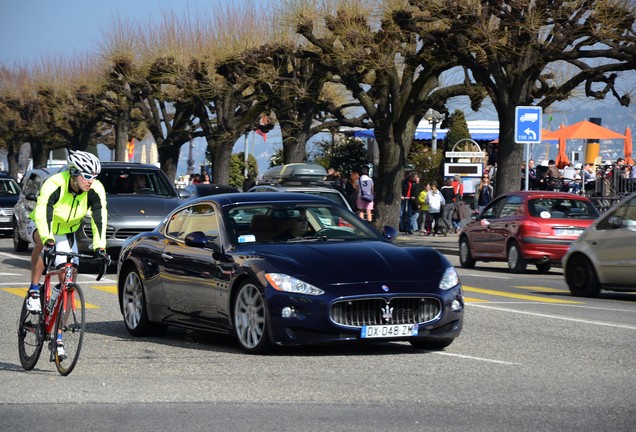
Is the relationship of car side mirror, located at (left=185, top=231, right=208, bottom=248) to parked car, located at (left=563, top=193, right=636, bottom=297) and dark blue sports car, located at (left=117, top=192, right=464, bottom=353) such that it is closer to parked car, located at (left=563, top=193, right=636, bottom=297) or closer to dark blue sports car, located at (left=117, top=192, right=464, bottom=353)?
dark blue sports car, located at (left=117, top=192, right=464, bottom=353)

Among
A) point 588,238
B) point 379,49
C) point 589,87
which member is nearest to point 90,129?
point 379,49

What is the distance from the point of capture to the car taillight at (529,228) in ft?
77.7

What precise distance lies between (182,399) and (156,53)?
51.7 meters

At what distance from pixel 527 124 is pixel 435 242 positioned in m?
6.17

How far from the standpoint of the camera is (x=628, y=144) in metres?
49.9

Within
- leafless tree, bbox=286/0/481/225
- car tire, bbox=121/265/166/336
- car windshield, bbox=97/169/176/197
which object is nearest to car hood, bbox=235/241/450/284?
car tire, bbox=121/265/166/336

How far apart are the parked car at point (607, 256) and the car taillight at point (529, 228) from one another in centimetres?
485

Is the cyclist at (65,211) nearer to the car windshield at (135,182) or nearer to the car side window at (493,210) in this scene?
the car windshield at (135,182)

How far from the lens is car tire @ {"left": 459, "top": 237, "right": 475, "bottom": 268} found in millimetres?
26078

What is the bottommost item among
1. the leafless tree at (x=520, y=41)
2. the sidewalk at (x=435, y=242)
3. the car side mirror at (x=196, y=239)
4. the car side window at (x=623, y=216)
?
the sidewalk at (x=435, y=242)

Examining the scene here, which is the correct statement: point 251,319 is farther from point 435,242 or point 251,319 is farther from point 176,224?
point 435,242

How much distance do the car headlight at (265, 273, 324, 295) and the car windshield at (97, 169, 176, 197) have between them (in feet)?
41.4

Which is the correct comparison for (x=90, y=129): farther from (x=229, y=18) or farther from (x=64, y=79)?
(x=229, y=18)

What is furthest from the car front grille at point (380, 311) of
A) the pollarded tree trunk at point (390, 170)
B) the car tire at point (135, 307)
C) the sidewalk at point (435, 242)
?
the pollarded tree trunk at point (390, 170)
